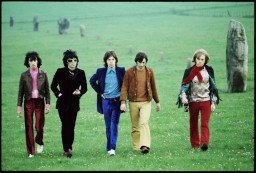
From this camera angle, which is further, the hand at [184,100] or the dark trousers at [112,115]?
the dark trousers at [112,115]

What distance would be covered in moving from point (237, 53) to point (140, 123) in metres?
12.4

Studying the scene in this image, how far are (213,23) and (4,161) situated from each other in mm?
57439

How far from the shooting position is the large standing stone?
2520cm

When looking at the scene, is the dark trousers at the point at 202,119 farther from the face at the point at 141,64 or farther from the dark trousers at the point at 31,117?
the dark trousers at the point at 31,117

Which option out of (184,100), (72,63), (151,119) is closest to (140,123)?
(184,100)

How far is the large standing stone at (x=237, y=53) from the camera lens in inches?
992

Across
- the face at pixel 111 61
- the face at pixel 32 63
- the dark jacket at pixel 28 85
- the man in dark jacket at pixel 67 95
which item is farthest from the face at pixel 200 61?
the face at pixel 32 63

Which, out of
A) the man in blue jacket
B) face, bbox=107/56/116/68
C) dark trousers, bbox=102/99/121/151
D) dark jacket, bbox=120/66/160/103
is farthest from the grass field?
face, bbox=107/56/116/68

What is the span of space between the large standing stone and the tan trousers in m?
12.2

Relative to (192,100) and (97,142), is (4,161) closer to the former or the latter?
(97,142)

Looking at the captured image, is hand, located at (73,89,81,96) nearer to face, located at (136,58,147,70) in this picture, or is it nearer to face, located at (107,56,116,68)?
face, located at (107,56,116,68)

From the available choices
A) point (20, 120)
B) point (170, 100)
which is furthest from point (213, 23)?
point (20, 120)

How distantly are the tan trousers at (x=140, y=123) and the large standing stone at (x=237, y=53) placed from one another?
12.2 meters

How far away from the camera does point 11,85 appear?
33.2 metres
